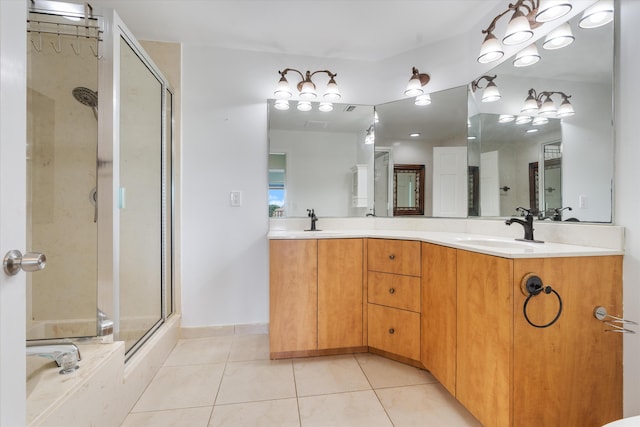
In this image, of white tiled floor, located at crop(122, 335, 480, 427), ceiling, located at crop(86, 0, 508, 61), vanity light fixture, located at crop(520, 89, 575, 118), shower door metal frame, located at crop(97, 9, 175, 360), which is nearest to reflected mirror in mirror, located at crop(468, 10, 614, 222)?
vanity light fixture, located at crop(520, 89, 575, 118)

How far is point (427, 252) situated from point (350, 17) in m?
1.65

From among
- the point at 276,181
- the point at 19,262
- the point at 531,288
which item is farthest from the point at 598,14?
the point at 19,262

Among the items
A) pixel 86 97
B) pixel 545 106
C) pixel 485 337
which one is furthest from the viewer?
pixel 86 97

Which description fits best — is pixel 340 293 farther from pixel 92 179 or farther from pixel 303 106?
pixel 92 179

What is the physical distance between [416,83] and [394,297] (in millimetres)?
1593

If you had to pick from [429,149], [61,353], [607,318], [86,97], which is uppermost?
[86,97]

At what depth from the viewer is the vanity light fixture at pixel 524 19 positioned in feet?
4.22

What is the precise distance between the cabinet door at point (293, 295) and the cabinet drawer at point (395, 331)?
396 millimetres

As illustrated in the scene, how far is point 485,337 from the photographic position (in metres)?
1.18

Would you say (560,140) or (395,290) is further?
(395,290)

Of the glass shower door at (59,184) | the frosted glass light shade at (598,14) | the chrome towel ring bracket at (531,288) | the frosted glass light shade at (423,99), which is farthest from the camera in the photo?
the frosted glass light shade at (423,99)

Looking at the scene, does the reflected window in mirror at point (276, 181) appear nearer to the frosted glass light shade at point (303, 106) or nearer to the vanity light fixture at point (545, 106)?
the frosted glass light shade at point (303, 106)

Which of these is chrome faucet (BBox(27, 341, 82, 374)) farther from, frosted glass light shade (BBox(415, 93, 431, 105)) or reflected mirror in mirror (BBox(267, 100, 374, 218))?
frosted glass light shade (BBox(415, 93, 431, 105))

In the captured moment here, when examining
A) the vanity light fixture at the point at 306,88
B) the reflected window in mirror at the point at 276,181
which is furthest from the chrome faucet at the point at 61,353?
the vanity light fixture at the point at 306,88
